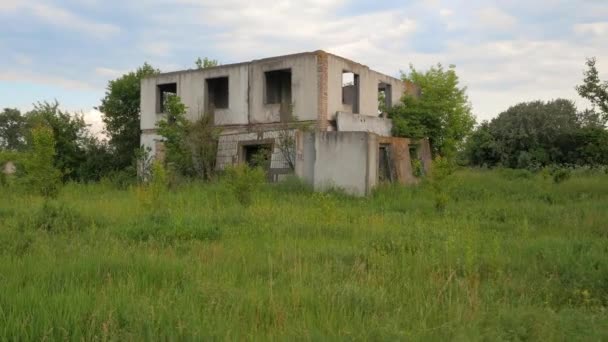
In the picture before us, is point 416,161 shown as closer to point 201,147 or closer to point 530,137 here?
point 201,147

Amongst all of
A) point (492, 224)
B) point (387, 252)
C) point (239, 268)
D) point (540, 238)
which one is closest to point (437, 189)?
point (492, 224)

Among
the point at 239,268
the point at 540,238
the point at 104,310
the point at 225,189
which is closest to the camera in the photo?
the point at 104,310

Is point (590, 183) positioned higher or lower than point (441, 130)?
lower

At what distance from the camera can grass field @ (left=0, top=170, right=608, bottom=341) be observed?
3557 mm

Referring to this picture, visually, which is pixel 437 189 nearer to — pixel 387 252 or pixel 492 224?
pixel 492 224

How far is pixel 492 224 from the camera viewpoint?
9.08 m

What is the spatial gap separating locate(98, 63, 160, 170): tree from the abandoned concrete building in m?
1.82

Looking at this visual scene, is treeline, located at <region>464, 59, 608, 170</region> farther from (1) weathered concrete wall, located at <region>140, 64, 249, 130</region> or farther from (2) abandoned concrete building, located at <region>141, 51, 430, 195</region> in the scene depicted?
(1) weathered concrete wall, located at <region>140, 64, 249, 130</region>

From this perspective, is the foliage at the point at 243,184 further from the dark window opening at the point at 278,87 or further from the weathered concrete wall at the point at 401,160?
the dark window opening at the point at 278,87

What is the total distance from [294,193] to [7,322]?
11.2 meters

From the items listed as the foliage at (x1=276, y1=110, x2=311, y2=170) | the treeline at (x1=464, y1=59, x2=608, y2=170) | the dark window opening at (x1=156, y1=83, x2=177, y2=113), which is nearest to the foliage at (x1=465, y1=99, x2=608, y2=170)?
the treeline at (x1=464, y1=59, x2=608, y2=170)

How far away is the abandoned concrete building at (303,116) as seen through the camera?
15.3 m

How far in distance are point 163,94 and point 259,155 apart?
9338mm

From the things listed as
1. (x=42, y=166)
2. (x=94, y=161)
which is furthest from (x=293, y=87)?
(x=94, y=161)
